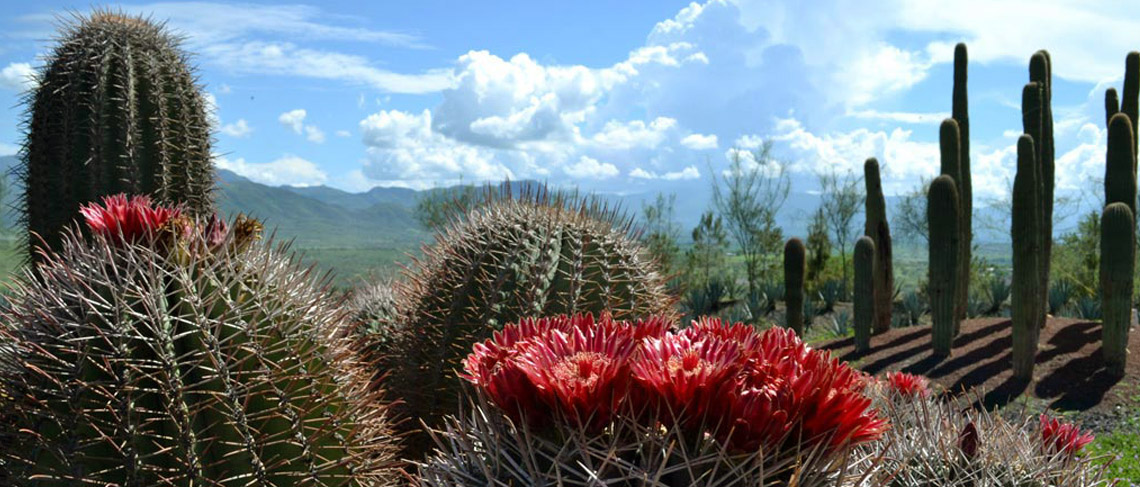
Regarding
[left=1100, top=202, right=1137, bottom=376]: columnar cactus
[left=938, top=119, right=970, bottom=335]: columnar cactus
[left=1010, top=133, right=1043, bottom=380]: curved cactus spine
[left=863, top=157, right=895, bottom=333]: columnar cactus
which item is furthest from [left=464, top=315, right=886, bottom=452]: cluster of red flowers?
[left=863, top=157, right=895, bottom=333]: columnar cactus

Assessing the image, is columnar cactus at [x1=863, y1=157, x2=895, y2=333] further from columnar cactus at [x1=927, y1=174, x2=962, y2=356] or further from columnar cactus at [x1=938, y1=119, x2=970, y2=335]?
columnar cactus at [x1=927, y1=174, x2=962, y2=356]

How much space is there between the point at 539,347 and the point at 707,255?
3120cm

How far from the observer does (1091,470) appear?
2777 millimetres

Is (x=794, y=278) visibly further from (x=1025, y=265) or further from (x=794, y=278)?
(x=1025, y=265)

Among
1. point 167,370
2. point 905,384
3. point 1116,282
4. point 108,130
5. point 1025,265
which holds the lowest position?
point 1116,282

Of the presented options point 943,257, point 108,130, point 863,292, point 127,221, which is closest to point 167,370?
point 127,221

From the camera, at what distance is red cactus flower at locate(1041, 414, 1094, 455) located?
2.66 metres

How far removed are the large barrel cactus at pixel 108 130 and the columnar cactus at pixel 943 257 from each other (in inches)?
424

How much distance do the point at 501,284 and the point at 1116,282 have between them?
11560 millimetres

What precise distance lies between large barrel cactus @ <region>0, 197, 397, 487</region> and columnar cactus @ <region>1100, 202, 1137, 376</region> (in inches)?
484

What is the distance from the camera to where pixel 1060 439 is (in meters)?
2.71

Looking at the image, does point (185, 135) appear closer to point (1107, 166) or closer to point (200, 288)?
point (200, 288)

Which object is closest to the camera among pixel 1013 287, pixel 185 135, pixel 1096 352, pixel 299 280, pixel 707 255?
pixel 299 280

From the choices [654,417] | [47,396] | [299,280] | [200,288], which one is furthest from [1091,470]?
[47,396]
